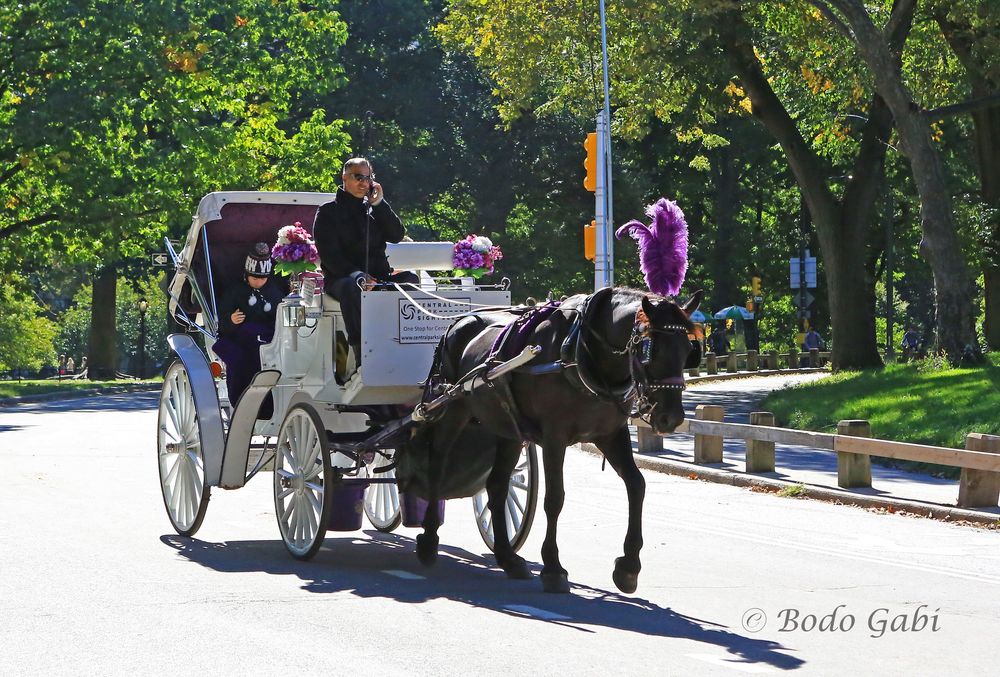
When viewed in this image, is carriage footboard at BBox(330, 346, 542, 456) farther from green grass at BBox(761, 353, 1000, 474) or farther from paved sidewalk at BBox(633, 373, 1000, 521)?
green grass at BBox(761, 353, 1000, 474)

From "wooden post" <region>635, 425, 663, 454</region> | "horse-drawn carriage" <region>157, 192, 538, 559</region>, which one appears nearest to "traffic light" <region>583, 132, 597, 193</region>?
"wooden post" <region>635, 425, 663, 454</region>

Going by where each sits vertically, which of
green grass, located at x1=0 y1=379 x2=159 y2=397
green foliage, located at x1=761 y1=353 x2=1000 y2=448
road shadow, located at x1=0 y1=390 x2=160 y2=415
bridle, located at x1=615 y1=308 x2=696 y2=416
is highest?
bridle, located at x1=615 y1=308 x2=696 y2=416

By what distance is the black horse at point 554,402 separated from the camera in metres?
8.98

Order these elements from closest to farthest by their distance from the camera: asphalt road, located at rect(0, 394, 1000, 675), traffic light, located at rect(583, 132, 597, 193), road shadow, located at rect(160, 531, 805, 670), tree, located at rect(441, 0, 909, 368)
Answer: asphalt road, located at rect(0, 394, 1000, 675) < road shadow, located at rect(160, 531, 805, 670) < traffic light, located at rect(583, 132, 597, 193) < tree, located at rect(441, 0, 909, 368)

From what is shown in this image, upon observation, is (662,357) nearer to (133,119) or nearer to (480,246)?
(480,246)

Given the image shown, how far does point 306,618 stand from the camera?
891 centimetres

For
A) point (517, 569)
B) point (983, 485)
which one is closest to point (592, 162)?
point (983, 485)

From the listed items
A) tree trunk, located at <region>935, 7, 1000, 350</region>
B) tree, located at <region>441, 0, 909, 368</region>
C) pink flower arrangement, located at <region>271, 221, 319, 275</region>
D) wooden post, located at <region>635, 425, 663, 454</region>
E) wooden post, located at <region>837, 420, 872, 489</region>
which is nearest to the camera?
pink flower arrangement, located at <region>271, 221, 319, 275</region>

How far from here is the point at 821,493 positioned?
55.2ft

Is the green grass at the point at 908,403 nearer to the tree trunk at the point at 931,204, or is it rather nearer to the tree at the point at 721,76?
the tree trunk at the point at 931,204

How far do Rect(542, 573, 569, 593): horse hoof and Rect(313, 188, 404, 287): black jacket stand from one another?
10.1 feet

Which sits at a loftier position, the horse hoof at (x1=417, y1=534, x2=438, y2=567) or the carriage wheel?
the carriage wheel

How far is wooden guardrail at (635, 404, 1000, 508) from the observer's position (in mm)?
14930

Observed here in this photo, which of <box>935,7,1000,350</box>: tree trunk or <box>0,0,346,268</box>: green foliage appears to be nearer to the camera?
<box>935,7,1000,350</box>: tree trunk
